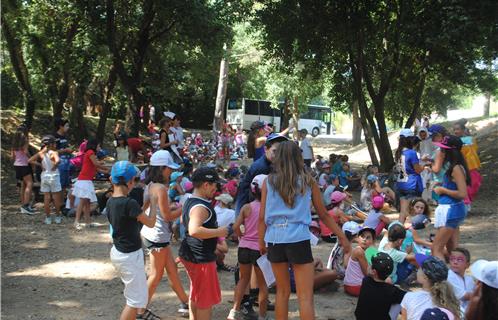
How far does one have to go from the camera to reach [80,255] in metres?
7.65

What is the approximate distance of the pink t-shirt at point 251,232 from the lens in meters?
4.82

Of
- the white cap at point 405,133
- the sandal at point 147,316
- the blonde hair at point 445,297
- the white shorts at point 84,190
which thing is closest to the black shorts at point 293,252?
the blonde hair at point 445,297

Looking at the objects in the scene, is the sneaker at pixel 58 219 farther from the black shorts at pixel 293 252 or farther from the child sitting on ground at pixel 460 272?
the child sitting on ground at pixel 460 272

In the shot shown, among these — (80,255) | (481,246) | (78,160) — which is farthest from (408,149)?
(78,160)

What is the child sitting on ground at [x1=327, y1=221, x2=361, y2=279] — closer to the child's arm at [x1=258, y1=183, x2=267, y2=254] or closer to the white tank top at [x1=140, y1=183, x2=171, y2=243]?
the child's arm at [x1=258, y1=183, x2=267, y2=254]

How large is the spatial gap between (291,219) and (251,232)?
0.94 metres

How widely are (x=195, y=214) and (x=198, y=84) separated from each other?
36.8 meters

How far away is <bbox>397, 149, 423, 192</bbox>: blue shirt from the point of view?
8406mm

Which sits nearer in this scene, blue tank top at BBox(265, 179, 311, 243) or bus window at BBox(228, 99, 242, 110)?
blue tank top at BBox(265, 179, 311, 243)

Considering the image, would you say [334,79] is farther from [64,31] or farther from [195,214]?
[195,214]

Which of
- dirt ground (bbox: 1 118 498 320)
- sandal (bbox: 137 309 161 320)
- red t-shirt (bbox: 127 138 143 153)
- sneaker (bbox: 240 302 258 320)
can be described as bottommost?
dirt ground (bbox: 1 118 498 320)

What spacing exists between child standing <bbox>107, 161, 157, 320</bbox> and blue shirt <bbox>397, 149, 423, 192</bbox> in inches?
210

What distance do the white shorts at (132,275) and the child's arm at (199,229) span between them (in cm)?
53

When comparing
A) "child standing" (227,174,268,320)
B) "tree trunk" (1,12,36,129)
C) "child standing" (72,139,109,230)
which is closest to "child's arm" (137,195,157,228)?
"child standing" (227,174,268,320)
